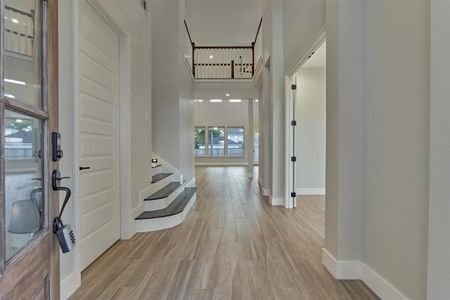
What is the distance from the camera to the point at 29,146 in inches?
37.6

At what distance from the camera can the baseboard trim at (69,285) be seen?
1.80m

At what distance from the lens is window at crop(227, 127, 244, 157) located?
14.8 metres

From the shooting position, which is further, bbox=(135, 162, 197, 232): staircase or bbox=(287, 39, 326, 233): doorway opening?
bbox=(287, 39, 326, 233): doorway opening

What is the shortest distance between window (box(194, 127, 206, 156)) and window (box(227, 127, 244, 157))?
53.0 inches

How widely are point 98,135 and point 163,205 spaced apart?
63.2 inches

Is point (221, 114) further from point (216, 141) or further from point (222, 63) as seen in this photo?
point (222, 63)

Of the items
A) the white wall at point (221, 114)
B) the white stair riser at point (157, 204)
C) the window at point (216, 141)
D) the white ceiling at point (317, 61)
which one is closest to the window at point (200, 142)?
the window at point (216, 141)

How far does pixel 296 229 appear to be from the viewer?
343 cm

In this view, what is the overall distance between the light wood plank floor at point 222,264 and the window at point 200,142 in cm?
1088

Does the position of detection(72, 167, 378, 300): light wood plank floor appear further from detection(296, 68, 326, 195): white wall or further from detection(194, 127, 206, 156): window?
detection(194, 127, 206, 156): window

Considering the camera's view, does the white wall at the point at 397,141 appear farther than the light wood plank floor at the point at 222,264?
No

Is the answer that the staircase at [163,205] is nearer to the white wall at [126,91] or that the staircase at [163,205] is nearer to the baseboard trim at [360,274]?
the white wall at [126,91]

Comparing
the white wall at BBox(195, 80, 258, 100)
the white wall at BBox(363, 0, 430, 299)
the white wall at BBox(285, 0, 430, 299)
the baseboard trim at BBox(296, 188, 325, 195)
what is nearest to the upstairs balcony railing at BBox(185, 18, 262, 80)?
→ the white wall at BBox(195, 80, 258, 100)

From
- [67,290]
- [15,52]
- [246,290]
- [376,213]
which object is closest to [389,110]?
[376,213]
